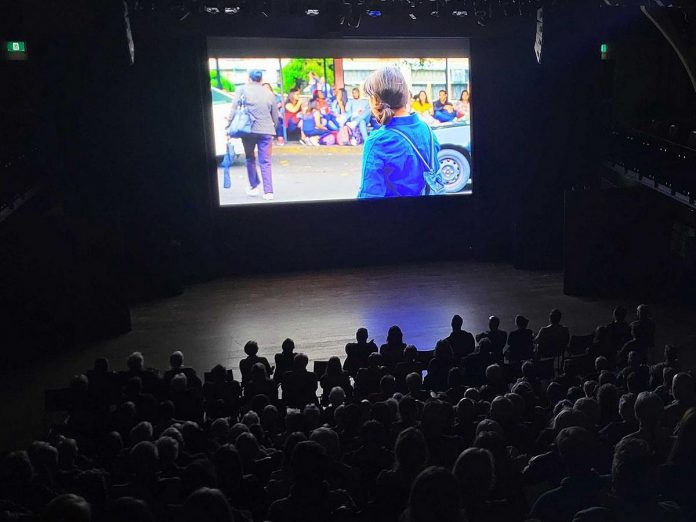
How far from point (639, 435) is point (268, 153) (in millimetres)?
9930

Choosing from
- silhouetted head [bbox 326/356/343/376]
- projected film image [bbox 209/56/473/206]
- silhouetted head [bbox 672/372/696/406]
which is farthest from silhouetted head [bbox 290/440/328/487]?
projected film image [bbox 209/56/473/206]

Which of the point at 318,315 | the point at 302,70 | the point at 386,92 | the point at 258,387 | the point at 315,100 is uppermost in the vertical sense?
the point at 302,70

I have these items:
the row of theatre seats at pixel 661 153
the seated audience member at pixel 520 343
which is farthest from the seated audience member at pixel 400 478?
the row of theatre seats at pixel 661 153

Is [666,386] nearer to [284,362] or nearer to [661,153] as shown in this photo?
[284,362]

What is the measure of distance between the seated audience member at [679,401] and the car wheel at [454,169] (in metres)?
9.49

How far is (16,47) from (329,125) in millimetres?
5144

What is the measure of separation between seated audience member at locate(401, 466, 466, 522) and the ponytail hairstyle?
1100 cm

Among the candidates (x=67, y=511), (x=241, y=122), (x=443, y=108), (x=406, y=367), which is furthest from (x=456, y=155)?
(x=67, y=511)

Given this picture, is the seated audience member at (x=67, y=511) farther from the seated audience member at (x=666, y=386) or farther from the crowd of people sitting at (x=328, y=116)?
the crowd of people sitting at (x=328, y=116)

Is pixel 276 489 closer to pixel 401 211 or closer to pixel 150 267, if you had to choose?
pixel 150 267

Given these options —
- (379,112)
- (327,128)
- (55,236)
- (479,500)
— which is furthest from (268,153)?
(479,500)

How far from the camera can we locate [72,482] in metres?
3.89

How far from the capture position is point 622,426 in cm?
455

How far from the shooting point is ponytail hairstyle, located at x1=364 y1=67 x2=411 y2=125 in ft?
43.3
